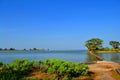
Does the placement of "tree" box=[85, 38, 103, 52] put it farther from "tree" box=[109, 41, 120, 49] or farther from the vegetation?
the vegetation

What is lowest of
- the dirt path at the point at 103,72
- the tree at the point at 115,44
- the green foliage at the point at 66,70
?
the dirt path at the point at 103,72

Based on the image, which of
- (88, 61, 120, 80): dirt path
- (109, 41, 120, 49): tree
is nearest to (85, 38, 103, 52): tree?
(109, 41, 120, 49): tree

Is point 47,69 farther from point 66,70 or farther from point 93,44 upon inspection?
point 93,44

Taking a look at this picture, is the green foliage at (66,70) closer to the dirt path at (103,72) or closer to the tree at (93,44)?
the dirt path at (103,72)

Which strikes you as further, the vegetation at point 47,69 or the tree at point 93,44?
the tree at point 93,44

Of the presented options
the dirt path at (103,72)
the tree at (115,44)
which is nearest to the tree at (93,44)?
the tree at (115,44)

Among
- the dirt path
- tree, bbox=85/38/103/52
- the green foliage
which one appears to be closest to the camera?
the green foliage

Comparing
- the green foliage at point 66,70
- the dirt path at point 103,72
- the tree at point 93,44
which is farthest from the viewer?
the tree at point 93,44

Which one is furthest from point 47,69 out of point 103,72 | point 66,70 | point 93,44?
→ point 93,44

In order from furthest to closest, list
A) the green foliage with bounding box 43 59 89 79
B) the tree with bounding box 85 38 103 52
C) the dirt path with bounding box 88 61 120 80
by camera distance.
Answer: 1. the tree with bounding box 85 38 103 52
2. the dirt path with bounding box 88 61 120 80
3. the green foliage with bounding box 43 59 89 79

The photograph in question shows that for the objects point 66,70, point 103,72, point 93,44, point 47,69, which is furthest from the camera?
point 93,44

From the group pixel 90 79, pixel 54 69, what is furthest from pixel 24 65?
pixel 90 79

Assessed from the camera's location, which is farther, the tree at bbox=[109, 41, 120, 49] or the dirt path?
the tree at bbox=[109, 41, 120, 49]

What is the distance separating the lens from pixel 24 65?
16.0 meters
